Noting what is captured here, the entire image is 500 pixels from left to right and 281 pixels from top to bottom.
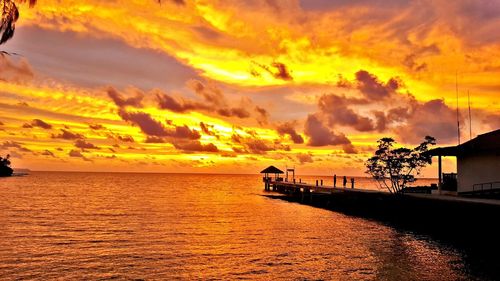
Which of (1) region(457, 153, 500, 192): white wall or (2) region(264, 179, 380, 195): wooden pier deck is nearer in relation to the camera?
(1) region(457, 153, 500, 192): white wall

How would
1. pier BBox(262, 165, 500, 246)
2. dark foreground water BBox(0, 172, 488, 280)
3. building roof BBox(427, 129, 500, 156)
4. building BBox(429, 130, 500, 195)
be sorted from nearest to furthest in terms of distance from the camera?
dark foreground water BBox(0, 172, 488, 280)
pier BBox(262, 165, 500, 246)
building roof BBox(427, 129, 500, 156)
building BBox(429, 130, 500, 195)

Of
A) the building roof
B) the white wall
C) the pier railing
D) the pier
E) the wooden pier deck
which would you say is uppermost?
the building roof

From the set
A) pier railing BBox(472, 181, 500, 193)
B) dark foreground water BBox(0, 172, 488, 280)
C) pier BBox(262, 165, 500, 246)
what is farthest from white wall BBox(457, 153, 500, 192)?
dark foreground water BBox(0, 172, 488, 280)

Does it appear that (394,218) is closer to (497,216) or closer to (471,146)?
(471,146)

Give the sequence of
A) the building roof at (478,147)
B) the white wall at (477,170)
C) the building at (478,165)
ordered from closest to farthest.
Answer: the building roof at (478,147)
the building at (478,165)
the white wall at (477,170)

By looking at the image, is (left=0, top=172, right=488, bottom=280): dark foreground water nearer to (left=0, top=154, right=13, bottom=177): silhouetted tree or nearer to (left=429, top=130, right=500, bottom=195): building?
(left=429, top=130, right=500, bottom=195): building

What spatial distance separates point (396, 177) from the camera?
160 feet

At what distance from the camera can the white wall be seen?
33.3m

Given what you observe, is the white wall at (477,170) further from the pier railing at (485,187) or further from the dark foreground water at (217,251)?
the dark foreground water at (217,251)

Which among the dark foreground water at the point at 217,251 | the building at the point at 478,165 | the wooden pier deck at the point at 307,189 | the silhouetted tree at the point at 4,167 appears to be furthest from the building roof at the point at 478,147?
the silhouetted tree at the point at 4,167

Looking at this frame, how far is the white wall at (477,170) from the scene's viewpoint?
33.3 m

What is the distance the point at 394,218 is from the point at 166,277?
27201 millimetres

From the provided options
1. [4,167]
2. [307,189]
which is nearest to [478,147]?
[307,189]

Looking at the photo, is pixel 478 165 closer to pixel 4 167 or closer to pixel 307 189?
pixel 307 189
